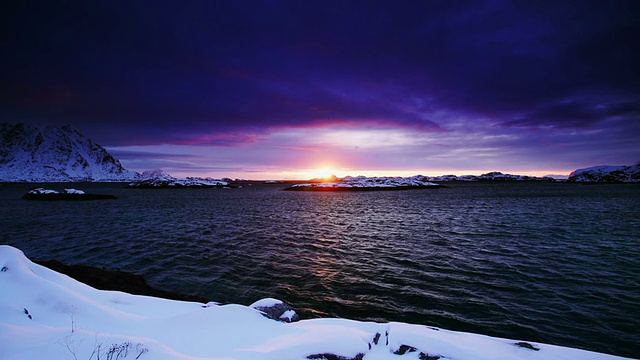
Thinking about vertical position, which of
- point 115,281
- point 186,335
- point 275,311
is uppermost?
point 186,335

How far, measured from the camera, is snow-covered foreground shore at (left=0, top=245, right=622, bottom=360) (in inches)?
179

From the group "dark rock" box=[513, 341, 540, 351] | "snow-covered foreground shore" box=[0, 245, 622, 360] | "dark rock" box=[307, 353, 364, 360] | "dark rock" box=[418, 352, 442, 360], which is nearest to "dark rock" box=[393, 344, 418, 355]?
"snow-covered foreground shore" box=[0, 245, 622, 360]

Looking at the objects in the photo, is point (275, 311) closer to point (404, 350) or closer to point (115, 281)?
point (404, 350)

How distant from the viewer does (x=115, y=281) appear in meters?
11.5

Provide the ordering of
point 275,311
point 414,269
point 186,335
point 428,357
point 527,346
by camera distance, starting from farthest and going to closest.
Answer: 1. point 414,269
2. point 275,311
3. point 186,335
4. point 527,346
5. point 428,357

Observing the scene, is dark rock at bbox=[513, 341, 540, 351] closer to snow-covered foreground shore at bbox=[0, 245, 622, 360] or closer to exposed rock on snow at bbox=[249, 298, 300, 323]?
snow-covered foreground shore at bbox=[0, 245, 622, 360]

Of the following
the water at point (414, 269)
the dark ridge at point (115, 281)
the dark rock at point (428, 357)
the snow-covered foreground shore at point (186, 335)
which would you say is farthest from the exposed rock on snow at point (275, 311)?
the dark ridge at point (115, 281)

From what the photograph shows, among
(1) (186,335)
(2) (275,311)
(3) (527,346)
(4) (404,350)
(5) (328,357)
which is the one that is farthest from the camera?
(2) (275,311)

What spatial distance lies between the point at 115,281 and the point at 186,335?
→ 8.32 metres

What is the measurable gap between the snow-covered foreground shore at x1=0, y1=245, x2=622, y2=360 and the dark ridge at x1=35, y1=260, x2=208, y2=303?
391cm

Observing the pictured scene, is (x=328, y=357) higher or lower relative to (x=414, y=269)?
higher

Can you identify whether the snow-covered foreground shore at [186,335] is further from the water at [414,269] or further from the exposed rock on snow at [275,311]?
the water at [414,269]

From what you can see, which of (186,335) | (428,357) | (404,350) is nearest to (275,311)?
(186,335)

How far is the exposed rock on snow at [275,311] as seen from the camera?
749 cm
